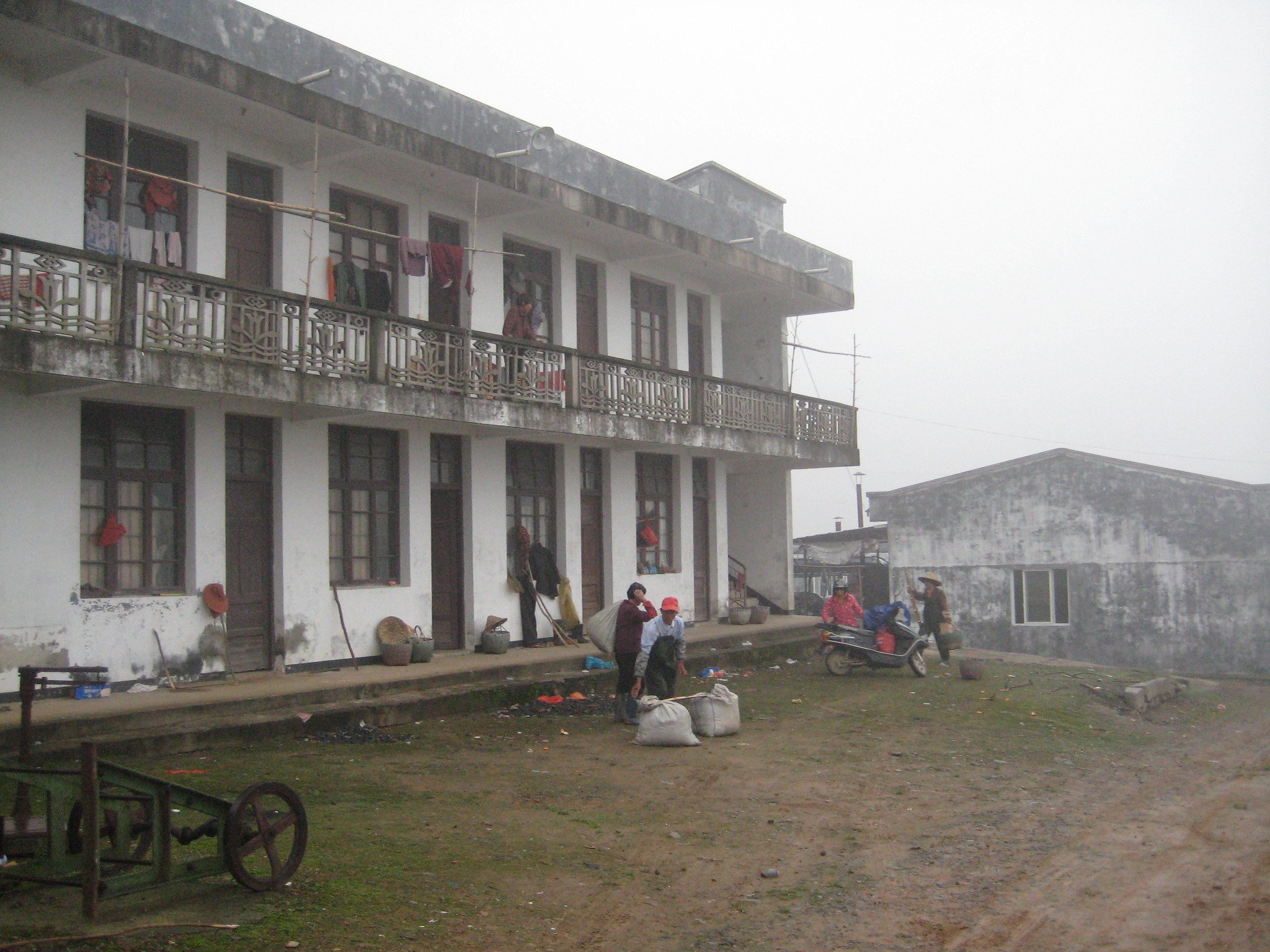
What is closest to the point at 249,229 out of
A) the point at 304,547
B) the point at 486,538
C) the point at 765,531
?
the point at 304,547

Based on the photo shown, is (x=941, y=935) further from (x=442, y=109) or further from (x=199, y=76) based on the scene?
(x=442, y=109)

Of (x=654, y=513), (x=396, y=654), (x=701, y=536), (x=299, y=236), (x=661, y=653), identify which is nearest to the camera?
(x=661, y=653)

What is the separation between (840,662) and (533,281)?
7.32 meters

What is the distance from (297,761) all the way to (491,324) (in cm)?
774

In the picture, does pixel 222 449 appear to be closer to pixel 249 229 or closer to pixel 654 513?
pixel 249 229

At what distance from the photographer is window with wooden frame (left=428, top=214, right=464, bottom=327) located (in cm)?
1523

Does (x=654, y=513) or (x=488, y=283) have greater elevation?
(x=488, y=283)

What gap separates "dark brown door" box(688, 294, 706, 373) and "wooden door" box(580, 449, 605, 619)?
3.54 metres

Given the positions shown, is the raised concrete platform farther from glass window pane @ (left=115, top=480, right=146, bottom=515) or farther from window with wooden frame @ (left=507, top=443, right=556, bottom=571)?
glass window pane @ (left=115, top=480, right=146, bottom=515)

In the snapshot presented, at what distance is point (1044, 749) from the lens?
11.8 m

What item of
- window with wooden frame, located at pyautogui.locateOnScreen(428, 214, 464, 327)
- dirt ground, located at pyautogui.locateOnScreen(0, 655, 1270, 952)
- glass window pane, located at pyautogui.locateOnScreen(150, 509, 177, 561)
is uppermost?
window with wooden frame, located at pyautogui.locateOnScreen(428, 214, 464, 327)

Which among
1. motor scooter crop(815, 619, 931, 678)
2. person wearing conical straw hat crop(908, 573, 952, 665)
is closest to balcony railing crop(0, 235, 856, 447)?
motor scooter crop(815, 619, 931, 678)

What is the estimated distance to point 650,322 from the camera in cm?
1969

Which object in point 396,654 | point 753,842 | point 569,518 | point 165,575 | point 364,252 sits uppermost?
point 364,252
